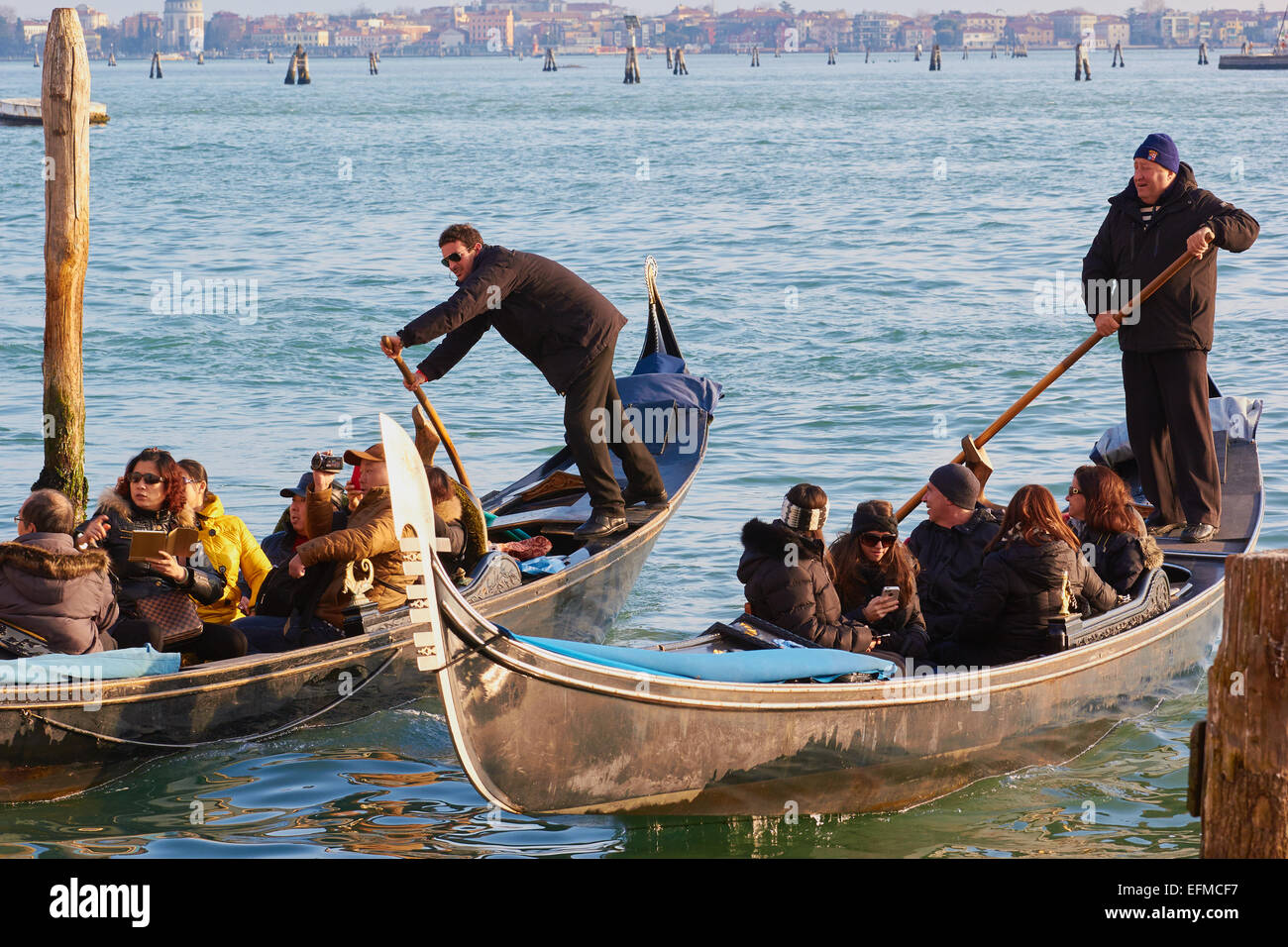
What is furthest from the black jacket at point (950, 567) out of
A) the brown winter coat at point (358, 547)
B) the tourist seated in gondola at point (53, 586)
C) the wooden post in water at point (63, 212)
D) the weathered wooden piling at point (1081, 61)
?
the weathered wooden piling at point (1081, 61)

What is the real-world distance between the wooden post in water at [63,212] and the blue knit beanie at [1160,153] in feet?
15.2

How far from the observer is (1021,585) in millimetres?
4734

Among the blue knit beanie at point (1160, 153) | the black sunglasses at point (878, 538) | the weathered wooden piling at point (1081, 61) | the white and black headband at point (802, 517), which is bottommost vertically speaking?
the black sunglasses at point (878, 538)

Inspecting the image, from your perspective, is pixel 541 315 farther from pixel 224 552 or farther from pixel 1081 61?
pixel 1081 61

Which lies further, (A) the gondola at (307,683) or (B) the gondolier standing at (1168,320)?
(B) the gondolier standing at (1168,320)

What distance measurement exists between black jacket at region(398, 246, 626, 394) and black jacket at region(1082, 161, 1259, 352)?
1.94 metres

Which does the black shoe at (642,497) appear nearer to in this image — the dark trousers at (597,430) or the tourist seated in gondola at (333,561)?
the dark trousers at (597,430)

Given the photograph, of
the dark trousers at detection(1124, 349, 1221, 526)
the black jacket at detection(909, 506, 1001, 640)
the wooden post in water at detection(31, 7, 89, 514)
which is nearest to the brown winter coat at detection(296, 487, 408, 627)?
the black jacket at detection(909, 506, 1001, 640)

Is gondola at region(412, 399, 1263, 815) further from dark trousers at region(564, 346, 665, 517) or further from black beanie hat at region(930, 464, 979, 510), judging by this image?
dark trousers at region(564, 346, 665, 517)

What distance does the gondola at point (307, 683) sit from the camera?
4.65 m

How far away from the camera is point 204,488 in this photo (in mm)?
5348

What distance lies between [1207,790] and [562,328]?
11.4 ft

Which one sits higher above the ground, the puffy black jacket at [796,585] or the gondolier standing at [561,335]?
the gondolier standing at [561,335]

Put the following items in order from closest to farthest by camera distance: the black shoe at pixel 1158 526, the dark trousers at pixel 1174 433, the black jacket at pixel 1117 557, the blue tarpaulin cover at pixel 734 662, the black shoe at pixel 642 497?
1. the blue tarpaulin cover at pixel 734 662
2. the black jacket at pixel 1117 557
3. the dark trousers at pixel 1174 433
4. the black shoe at pixel 1158 526
5. the black shoe at pixel 642 497
